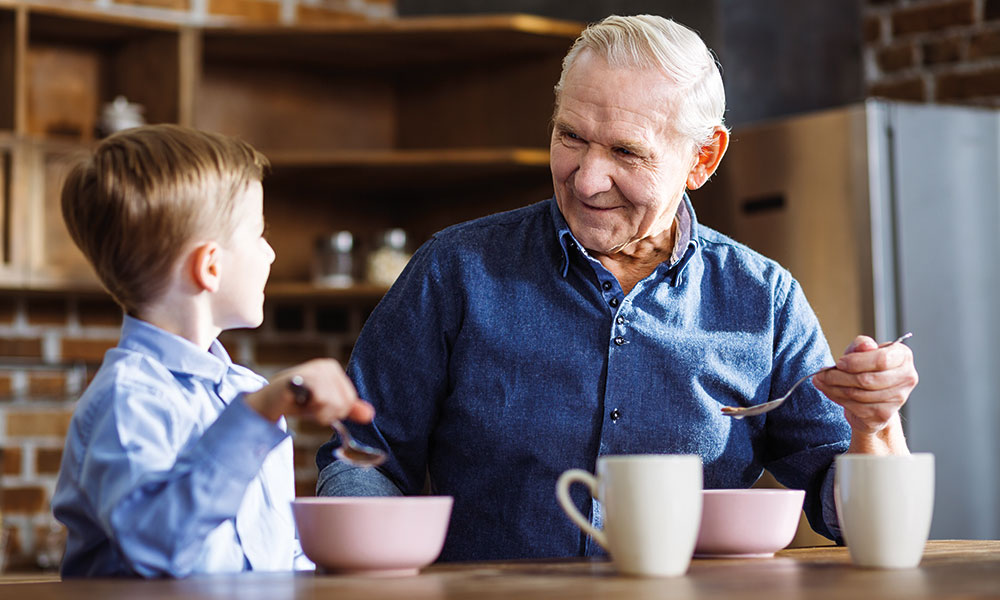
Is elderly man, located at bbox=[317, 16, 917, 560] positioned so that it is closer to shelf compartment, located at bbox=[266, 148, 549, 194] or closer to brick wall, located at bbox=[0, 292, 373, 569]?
shelf compartment, located at bbox=[266, 148, 549, 194]

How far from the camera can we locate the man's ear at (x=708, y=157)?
1650mm

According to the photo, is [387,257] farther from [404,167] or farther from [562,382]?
[562,382]

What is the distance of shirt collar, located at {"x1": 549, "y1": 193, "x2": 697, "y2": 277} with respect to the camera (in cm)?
157

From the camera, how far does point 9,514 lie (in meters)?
2.87

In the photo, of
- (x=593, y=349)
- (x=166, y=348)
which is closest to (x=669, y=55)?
(x=593, y=349)

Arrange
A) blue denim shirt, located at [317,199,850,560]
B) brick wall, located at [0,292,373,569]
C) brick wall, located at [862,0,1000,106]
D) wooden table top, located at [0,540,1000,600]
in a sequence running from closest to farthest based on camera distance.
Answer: wooden table top, located at [0,540,1000,600]
blue denim shirt, located at [317,199,850,560]
brick wall, located at [0,292,373,569]
brick wall, located at [862,0,1000,106]

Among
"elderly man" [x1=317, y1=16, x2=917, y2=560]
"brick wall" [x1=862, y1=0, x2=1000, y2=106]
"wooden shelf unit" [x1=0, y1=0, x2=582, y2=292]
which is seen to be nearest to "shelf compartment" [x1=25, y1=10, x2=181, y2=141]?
"wooden shelf unit" [x1=0, y1=0, x2=582, y2=292]

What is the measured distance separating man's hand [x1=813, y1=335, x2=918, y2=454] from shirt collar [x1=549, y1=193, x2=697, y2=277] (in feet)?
1.06

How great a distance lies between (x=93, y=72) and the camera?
308 cm

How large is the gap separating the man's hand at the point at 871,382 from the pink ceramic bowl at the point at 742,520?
7.3 inches

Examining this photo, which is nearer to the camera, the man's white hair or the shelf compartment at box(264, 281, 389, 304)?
the man's white hair

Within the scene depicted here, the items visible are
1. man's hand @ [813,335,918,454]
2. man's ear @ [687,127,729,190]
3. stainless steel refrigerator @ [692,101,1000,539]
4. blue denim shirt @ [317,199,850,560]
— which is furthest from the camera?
stainless steel refrigerator @ [692,101,1000,539]

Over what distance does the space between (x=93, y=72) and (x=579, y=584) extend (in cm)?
252

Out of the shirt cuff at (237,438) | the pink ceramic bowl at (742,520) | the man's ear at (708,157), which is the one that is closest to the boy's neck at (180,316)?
the shirt cuff at (237,438)
